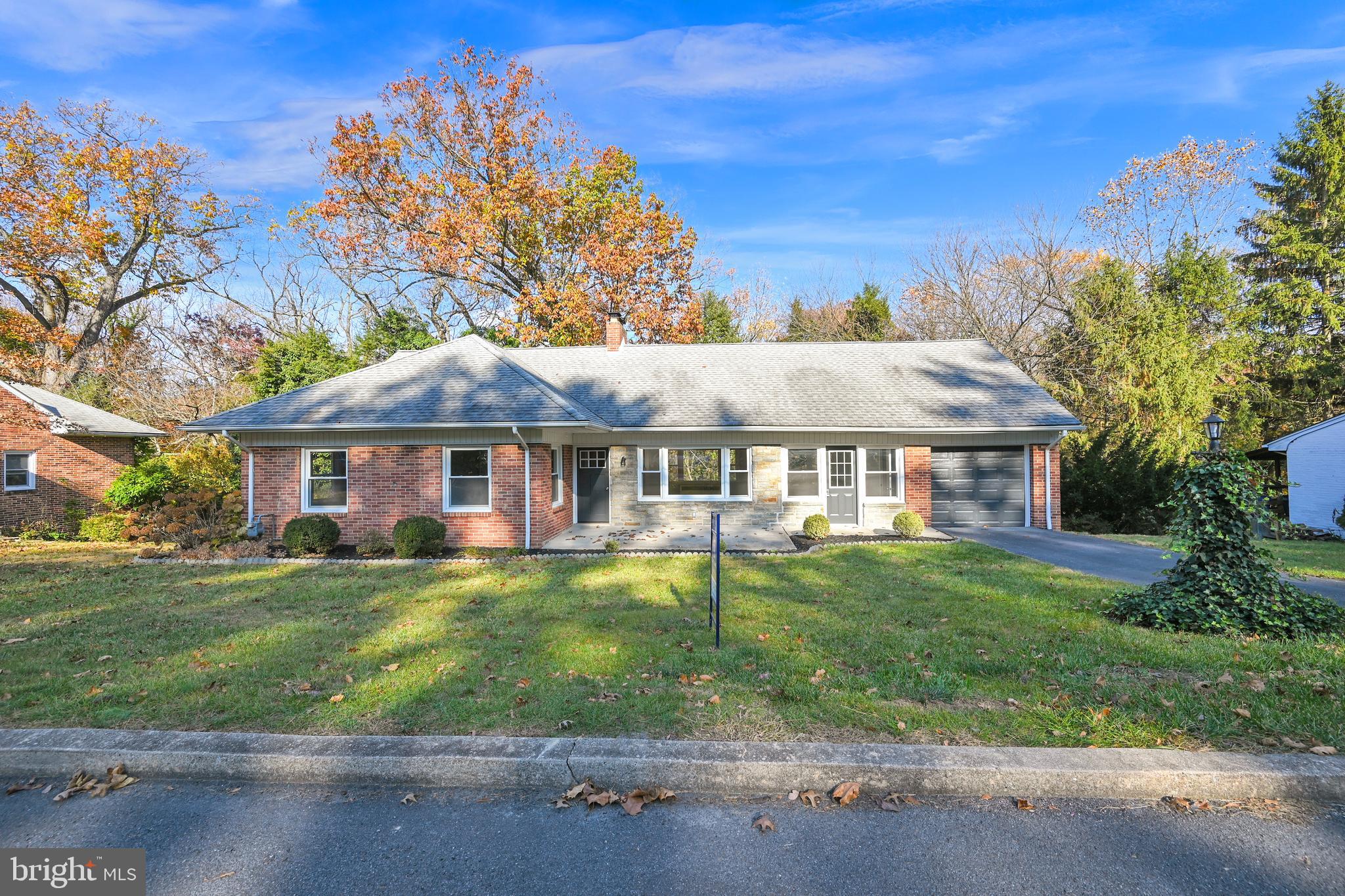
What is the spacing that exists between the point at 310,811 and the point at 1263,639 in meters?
7.81

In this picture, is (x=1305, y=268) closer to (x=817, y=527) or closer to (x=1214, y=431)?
(x=817, y=527)

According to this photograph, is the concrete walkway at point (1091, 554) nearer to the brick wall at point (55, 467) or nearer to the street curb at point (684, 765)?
the street curb at point (684, 765)

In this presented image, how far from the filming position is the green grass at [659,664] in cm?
426

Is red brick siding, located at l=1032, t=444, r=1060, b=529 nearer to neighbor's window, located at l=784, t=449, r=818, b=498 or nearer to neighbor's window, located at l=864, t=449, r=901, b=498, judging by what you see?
neighbor's window, located at l=864, t=449, r=901, b=498

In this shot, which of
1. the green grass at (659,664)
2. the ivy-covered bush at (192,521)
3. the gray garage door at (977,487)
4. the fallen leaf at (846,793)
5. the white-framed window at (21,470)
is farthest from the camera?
the white-framed window at (21,470)

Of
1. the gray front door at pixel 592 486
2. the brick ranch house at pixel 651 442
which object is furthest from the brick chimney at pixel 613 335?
the gray front door at pixel 592 486

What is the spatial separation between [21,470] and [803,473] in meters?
22.1

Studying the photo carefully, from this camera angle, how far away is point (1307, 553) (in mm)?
13336

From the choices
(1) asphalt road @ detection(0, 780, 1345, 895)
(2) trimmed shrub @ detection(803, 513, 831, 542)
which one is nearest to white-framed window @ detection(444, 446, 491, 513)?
(2) trimmed shrub @ detection(803, 513, 831, 542)

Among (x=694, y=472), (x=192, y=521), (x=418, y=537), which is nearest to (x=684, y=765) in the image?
(x=418, y=537)

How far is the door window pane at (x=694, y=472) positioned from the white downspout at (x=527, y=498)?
423 cm

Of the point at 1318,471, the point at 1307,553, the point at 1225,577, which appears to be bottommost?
the point at 1307,553

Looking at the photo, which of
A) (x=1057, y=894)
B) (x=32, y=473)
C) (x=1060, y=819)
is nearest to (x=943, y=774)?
(x=1060, y=819)

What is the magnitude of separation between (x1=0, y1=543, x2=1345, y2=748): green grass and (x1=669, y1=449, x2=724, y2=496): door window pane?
6.93 m
